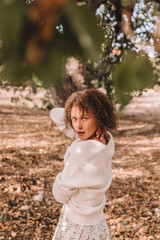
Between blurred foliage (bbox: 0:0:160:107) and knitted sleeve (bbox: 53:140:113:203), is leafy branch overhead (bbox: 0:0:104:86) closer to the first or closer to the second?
blurred foliage (bbox: 0:0:160:107)

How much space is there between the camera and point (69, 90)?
596 centimetres

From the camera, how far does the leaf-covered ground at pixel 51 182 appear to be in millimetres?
3094

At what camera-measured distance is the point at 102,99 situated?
162 cm

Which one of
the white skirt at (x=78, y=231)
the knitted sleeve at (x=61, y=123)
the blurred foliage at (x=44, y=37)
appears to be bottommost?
the white skirt at (x=78, y=231)

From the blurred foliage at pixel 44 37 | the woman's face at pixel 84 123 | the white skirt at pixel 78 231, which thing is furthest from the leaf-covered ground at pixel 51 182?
the blurred foliage at pixel 44 37

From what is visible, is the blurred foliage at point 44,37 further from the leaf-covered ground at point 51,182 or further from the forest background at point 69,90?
the leaf-covered ground at point 51,182

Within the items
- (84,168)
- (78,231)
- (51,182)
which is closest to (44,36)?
(84,168)

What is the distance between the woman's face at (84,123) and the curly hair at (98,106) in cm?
2

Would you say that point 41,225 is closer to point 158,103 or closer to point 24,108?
point 24,108

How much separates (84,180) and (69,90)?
467cm

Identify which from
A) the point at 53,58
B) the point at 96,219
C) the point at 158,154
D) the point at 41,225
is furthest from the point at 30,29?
the point at 158,154

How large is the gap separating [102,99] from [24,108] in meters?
9.42

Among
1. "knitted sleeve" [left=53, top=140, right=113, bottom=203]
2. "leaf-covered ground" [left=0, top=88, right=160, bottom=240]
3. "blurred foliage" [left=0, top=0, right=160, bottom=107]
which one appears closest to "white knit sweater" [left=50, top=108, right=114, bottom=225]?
"knitted sleeve" [left=53, top=140, right=113, bottom=203]

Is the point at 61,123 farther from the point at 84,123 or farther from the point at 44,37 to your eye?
the point at 44,37
